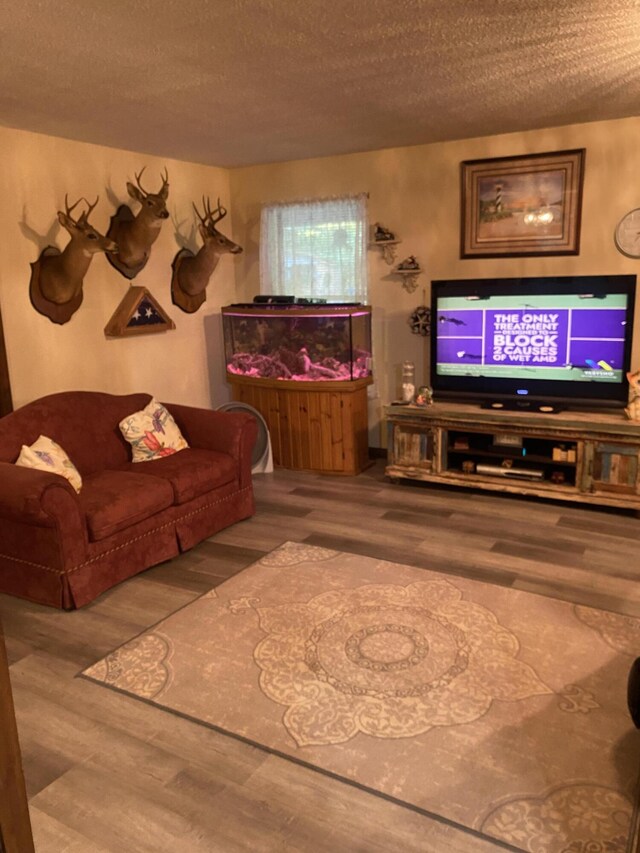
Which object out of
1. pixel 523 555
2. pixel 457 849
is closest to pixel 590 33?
pixel 523 555

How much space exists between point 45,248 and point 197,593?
257 centimetres

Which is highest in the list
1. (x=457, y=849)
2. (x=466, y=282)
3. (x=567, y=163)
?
(x=567, y=163)

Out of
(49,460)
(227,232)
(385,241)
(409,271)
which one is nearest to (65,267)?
(49,460)

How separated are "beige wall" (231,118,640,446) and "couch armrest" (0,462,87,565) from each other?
308 cm

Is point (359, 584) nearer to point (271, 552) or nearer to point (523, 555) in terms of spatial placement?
point (271, 552)

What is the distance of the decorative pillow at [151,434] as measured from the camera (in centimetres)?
432

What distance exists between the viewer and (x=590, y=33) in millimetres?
2803

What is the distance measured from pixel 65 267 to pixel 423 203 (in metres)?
2.76

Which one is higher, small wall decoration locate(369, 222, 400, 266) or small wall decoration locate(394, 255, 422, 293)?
small wall decoration locate(369, 222, 400, 266)

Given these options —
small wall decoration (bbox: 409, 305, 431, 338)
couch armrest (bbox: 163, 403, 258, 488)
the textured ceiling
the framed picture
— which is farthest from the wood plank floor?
the textured ceiling

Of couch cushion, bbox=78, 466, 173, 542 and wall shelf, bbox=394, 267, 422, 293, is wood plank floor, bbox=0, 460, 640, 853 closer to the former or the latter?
couch cushion, bbox=78, 466, 173, 542

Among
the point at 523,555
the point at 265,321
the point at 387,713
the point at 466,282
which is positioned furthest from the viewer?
the point at 265,321

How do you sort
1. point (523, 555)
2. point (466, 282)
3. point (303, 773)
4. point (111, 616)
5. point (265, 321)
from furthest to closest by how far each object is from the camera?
point (265, 321) → point (466, 282) → point (523, 555) → point (111, 616) → point (303, 773)

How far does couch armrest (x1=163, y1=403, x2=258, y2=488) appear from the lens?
14.4 ft
